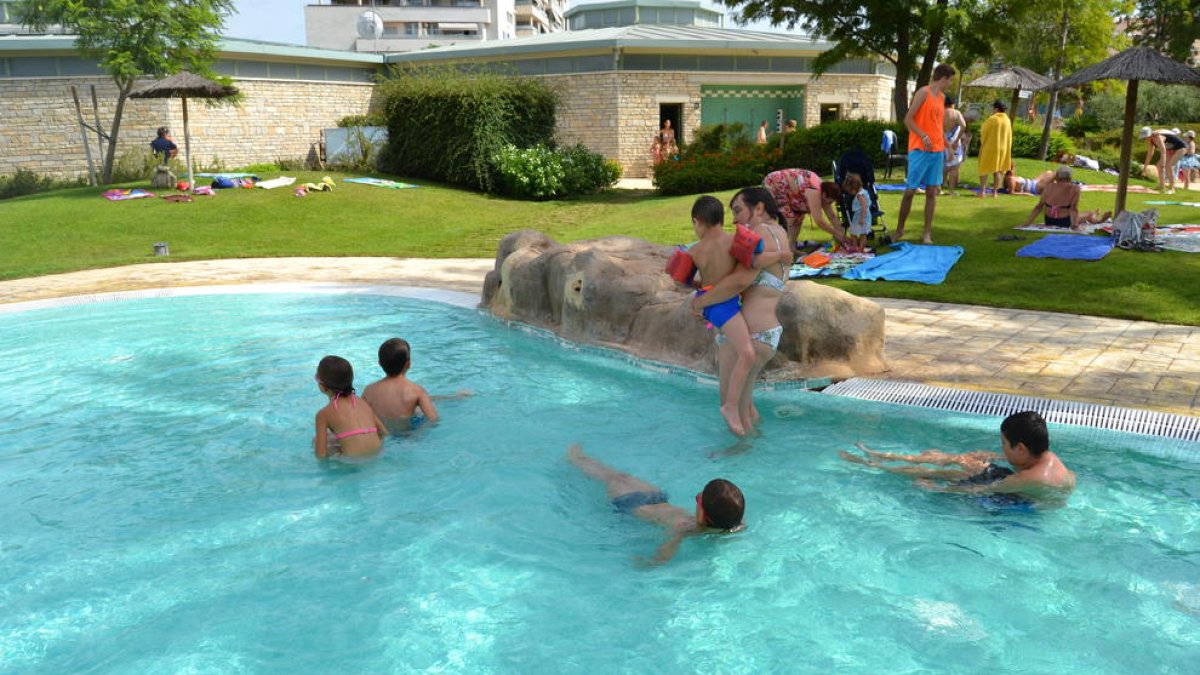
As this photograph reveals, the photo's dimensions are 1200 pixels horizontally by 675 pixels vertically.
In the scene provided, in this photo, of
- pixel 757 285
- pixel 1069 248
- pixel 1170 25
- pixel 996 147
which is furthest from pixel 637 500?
pixel 1170 25

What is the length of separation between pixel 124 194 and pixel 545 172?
32.3 ft

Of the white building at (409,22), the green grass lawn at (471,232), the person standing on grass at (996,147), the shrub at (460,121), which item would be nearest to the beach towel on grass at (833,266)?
the green grass lawn at (471,232)

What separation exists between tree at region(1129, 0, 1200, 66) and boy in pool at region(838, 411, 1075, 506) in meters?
19.5

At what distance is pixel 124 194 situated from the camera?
19672 millimetres

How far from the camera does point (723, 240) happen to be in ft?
17.9

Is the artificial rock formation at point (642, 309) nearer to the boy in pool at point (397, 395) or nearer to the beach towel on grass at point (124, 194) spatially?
the boy in pool at point (397, 395)

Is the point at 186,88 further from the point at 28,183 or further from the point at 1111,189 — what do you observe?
the point at 1111,189

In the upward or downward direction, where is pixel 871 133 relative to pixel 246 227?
upward

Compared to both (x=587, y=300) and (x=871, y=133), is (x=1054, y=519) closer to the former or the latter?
(x=587, y=300)

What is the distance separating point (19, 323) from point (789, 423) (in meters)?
8.92

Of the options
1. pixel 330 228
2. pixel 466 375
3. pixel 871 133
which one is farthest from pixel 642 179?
pixel 466 375

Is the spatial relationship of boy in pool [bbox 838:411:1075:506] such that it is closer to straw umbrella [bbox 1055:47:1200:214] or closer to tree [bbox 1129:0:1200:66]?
straw umbrella [bbox 1055:47:1200:214]

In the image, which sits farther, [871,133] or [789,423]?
[871,133]

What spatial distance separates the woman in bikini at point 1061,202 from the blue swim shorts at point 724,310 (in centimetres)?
983
